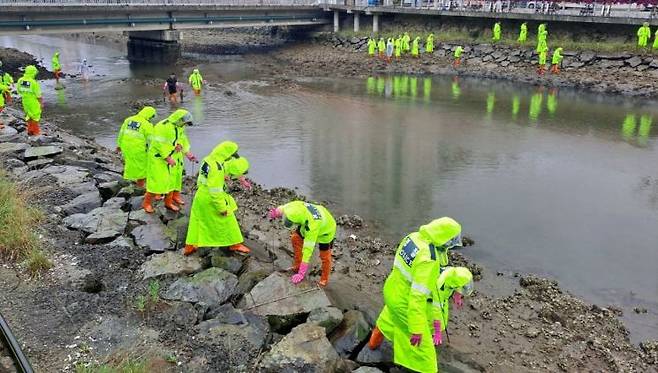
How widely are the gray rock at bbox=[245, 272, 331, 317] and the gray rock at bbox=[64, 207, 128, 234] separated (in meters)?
2.94

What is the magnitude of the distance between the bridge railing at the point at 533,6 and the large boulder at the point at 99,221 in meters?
28.0

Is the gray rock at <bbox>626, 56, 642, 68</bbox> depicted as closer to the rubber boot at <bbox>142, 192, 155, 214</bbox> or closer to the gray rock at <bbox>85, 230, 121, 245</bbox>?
the rubber boot at <bbox>142, 192, 155, 214</bbox>

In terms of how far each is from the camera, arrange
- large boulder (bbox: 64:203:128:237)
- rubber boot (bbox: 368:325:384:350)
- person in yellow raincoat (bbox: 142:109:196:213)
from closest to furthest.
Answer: rubber boot (bbox: 368:325:384:350) < large boulder (bbox: 64:203:128:237) < person in yellow raincoat (bbox: 142:109:196:213)

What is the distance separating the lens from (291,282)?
22.0 feet

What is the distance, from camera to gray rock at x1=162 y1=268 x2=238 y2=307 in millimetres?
6438

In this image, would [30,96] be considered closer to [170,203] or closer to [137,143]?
[137,143]

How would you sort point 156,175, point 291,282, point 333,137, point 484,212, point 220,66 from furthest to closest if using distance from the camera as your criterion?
point 220,66, point 333,137, point 484,212, point 156,175, point 291,282

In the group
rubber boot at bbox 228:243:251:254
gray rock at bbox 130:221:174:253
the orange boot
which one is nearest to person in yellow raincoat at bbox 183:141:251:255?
rubber boot at bbox 228:243:251:254

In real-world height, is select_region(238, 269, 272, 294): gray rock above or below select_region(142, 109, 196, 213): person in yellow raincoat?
below

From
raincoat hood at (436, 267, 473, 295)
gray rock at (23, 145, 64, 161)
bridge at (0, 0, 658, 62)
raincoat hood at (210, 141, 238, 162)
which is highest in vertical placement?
bridge at (0, 0, 658, 62)

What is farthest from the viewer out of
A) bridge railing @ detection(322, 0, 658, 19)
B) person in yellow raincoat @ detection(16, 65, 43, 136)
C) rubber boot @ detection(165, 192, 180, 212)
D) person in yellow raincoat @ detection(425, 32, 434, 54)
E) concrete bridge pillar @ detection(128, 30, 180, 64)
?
concrete bridge pillar @ detection(128, 30, 180, 64)

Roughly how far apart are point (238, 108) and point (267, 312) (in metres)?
16.5

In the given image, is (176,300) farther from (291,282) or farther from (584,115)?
(584,115)

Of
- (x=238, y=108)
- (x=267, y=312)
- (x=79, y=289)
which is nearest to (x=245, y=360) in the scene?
(x=267, y=312)
